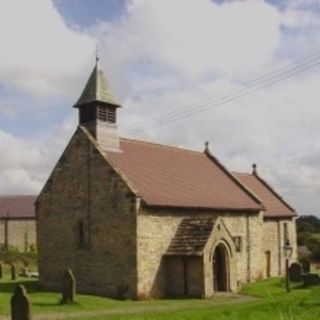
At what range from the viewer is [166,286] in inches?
1308

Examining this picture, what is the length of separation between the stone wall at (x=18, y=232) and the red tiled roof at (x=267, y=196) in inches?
1534

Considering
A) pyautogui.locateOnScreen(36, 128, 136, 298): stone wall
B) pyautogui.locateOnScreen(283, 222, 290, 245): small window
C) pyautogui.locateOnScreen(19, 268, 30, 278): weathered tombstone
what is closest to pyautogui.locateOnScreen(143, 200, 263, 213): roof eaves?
pyautogui.locateOnScreen(36, 128, 136, 298): stone wall

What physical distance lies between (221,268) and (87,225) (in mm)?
8238

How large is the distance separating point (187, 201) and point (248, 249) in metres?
8.04

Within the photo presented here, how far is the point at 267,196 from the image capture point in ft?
160

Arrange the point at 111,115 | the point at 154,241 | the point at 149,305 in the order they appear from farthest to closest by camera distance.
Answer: the point at 111,115 < the point at 154,241 < the point at 149,305

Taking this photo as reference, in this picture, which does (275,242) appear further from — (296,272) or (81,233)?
(81,233)

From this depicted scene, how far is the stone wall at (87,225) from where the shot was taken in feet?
105

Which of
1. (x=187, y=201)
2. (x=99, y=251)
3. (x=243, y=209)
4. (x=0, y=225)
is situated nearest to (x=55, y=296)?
(x=99, y=251)

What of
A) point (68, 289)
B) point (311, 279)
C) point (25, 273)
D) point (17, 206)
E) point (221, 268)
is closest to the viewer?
point (68, 289)

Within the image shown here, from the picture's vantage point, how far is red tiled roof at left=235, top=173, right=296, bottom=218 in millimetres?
46375

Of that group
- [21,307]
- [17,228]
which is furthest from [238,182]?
[17,228]

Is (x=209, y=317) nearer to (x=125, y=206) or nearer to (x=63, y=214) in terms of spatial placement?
(x=125, y=206)

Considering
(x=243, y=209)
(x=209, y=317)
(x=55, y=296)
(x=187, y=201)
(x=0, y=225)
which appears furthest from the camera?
(x=0, y=225)
